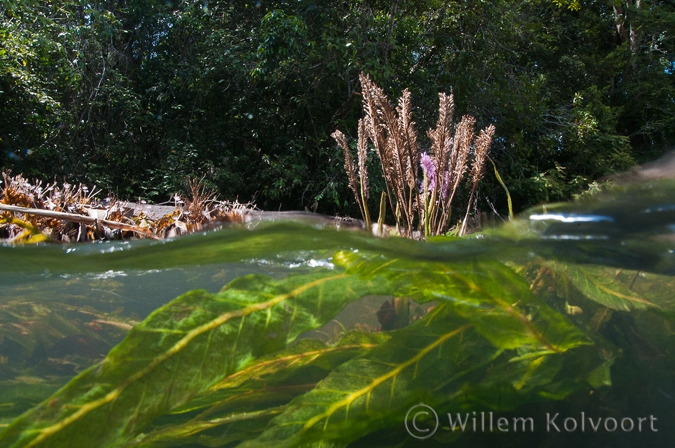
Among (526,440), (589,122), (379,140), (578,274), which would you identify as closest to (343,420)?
(526,440)

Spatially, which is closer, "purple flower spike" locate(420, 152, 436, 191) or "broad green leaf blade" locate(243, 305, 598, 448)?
"broad green leaf blade" locate(243, 305, 598, 448)

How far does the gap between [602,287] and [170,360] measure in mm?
1031

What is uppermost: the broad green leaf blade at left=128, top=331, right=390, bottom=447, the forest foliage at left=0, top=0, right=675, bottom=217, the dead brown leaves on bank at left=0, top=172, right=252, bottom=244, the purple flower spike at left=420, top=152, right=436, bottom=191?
the forest foliage at left=0, top=0, right=675, bottom=217

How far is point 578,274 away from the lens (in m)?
1.29

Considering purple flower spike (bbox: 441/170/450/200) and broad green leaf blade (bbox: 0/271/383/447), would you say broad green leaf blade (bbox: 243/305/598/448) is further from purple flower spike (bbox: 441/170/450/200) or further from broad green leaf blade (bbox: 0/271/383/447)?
purple flower spike (bbox: 441/170/450/200)

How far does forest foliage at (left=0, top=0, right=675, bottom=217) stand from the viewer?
8539mm

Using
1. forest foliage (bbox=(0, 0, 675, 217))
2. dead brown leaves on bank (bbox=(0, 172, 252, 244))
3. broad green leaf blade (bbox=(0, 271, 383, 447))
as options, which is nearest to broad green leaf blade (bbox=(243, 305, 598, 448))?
broad green leaf blade (bbox=(0, 271, 383, 447))

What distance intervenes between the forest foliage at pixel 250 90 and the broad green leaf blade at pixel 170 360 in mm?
7224

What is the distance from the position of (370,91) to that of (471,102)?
318 inches

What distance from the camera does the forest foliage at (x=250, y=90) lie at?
8539 millimetres

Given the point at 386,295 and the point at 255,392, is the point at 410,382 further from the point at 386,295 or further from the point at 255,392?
the point at 255,392

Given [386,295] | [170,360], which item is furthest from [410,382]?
[170,360]

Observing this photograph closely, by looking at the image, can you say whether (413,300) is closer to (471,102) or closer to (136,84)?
(471,102)

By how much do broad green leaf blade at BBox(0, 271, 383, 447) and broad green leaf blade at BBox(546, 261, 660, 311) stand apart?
2.15 ft
